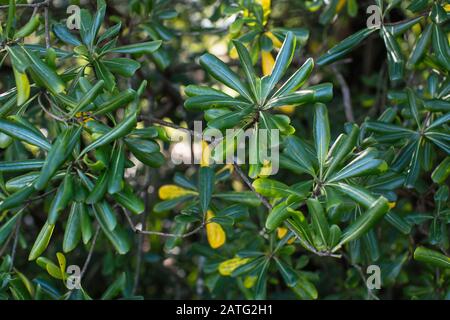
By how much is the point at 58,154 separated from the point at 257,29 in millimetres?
732

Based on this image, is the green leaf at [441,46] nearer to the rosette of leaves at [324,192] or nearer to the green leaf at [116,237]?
the rosette of leaves at [324,192]

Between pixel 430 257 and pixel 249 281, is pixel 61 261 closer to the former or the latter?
pixel 249 281

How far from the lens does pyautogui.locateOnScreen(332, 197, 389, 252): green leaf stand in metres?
0.98

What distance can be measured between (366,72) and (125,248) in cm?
189

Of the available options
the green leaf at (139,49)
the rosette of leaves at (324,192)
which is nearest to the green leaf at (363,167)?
the rosette of leaves at (324,192)

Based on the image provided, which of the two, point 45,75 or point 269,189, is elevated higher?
point 45,75

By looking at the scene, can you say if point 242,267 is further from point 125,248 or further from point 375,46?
point 375,46

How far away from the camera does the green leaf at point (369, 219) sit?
3.22 feet

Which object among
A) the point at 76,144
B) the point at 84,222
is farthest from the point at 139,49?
the point at 84,222

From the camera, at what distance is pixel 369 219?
100 cm

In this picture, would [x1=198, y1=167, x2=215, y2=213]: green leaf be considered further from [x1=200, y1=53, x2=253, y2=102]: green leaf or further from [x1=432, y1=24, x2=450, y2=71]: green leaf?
[x1=432, y1=24, x2=450, y2=71]: green leaf

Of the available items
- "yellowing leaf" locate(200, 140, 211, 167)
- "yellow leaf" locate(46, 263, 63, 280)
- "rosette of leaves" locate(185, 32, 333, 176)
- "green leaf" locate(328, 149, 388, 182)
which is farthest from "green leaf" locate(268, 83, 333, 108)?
"yellow leaf" locate(46, 263, 63, 280)

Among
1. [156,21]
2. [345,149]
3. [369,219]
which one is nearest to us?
[369,219]
